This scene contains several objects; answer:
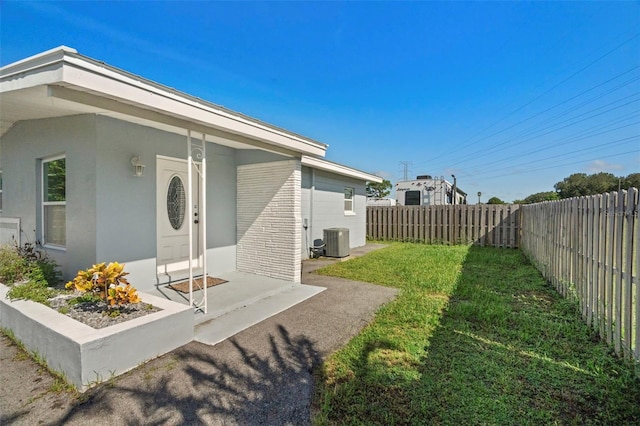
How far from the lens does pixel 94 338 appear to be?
2666 millimetres

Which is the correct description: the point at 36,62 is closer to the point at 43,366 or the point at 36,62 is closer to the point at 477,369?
the point at 43,366

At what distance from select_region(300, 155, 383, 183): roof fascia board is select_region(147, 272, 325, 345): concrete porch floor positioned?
3.40m

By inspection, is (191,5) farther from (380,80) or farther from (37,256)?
(380,80)

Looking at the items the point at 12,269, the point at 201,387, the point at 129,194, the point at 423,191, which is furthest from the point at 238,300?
the point at 423,191

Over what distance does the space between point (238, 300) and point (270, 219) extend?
2.03 meters

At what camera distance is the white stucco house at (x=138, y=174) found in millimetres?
3211

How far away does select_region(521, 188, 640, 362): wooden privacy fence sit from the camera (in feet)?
9.36

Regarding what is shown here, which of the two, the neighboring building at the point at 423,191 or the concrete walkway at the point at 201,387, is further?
the neighboring building at the point at 423,191

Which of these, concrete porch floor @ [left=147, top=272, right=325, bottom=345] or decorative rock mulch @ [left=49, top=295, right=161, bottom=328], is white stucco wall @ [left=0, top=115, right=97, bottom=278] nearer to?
decorative rock mulch @ [left=49, top=295, right=161, bottom=328]

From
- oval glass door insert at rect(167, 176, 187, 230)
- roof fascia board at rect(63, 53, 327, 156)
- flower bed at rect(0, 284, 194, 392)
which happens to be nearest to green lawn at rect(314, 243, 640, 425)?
flower bed at rect(0, 284, 194, 392)

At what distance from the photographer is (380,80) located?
13.3 metres

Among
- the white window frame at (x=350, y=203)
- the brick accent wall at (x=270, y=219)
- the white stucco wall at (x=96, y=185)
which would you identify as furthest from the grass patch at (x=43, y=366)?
the white window frame at (x=350, y=203)

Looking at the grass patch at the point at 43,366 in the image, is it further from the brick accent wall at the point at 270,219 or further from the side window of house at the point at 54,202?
the brick accent wall at the point at 270,219

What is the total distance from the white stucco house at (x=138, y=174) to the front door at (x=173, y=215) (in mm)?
21
